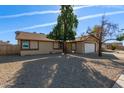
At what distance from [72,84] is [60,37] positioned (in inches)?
564

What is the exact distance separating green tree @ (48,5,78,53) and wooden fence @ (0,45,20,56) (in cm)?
438

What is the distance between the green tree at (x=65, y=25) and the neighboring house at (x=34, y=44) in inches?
55.1

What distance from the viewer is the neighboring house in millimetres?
18125

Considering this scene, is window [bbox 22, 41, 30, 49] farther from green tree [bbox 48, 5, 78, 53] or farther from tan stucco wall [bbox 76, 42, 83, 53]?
tan stucco wall [bbox 76, 42, 83, 53]

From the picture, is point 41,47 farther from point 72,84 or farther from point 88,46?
point 72,84

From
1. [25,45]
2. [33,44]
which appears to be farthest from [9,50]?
[33,44]

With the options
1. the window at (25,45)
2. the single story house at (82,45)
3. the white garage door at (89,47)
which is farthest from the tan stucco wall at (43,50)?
the white garage door at (89,47)

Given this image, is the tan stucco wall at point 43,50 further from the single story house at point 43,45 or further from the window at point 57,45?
the window at point 57,45

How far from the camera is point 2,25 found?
16.6m

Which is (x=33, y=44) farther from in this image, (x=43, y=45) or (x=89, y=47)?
(x=89, y=47)

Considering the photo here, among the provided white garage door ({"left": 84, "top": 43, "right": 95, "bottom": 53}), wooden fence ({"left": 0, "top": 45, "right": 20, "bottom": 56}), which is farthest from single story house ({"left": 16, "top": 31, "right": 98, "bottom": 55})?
wooden fence ({"left": 0, "top": 45, "right": 20, "bottom": 56})

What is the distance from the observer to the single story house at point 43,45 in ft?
60.1

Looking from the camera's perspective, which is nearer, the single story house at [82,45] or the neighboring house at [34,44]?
the neighboring house at [34,44]

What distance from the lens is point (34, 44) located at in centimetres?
1958
